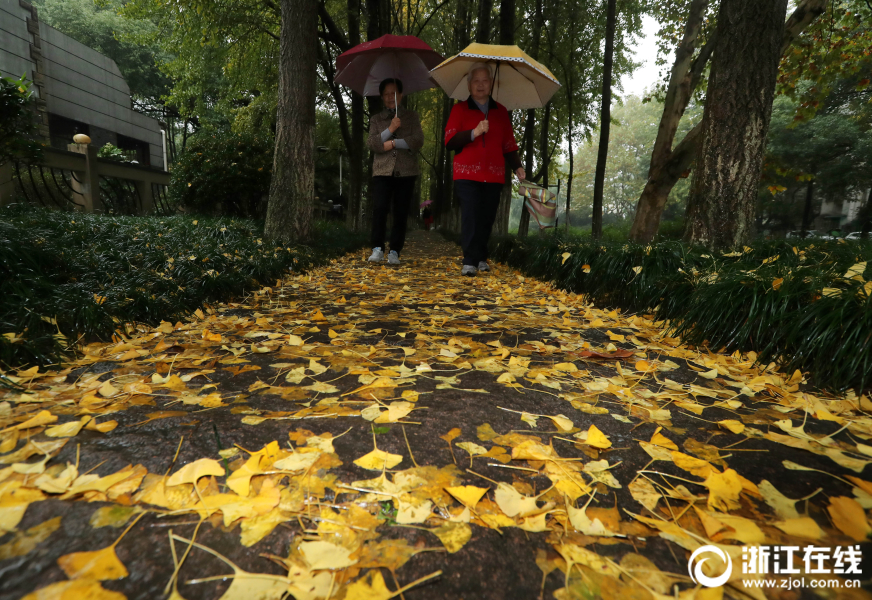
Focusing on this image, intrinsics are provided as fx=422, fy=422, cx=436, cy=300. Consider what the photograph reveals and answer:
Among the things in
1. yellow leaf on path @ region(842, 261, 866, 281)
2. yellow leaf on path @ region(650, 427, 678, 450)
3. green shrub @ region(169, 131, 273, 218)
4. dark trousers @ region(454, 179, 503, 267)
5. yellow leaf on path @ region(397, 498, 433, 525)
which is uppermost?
green shrub @ region(169, 131, 273, 218)

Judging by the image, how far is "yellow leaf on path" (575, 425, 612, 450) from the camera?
53.9 inches

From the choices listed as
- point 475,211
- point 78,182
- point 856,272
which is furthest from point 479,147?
point 78,182

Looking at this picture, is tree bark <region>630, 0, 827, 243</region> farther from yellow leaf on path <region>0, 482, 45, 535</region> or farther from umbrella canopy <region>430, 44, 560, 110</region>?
yellow leaf on path <region>0, 482, 45, 535</region>

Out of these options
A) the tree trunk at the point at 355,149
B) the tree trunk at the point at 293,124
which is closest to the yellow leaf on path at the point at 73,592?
the tree trunk at the point at 293,124

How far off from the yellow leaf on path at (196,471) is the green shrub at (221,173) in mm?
8480

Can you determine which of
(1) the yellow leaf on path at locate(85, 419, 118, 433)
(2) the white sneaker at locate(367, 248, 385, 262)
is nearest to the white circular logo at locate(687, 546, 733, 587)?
(1) the yellow leaf on path at locate(85, 419, 118, 433)

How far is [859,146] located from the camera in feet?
69.8

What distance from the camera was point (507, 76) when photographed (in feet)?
17.8

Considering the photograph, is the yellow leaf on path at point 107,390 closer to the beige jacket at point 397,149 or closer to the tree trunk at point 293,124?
the tree trunk at point 293,124

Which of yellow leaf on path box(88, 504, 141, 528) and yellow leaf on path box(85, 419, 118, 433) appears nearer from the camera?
yellow leaf on path box(88, 504, 141, 528)

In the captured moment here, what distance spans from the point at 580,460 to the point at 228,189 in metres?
9.05

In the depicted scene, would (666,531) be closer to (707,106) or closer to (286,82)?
(707,106)

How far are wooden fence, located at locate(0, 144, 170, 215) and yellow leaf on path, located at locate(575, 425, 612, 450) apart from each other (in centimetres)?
808

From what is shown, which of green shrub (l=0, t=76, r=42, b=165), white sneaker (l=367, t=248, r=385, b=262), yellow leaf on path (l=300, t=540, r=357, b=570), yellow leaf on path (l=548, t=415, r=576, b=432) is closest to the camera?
Result: yellow leaf on path (l=300, t=540, r=357, b=570)
